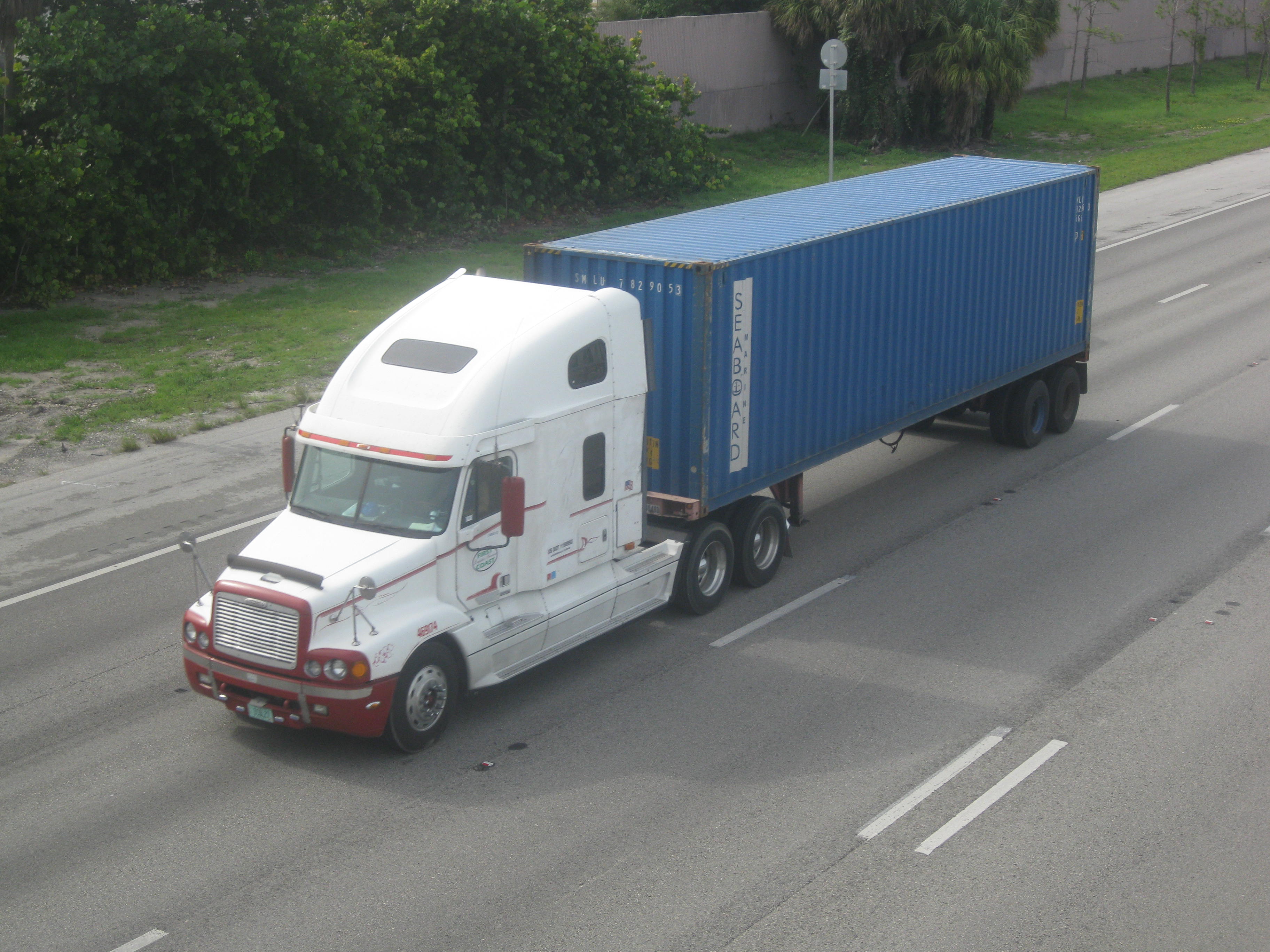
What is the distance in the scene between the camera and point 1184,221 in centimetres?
3284

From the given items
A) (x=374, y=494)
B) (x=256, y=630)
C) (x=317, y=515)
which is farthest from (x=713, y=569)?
(x=256, y=630)

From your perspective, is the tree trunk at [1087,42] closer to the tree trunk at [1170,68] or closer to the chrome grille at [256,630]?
the tree trunk at [1170,68]

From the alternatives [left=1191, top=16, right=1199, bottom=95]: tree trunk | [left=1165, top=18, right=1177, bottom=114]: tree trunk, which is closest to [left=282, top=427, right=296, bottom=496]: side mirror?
[left=1165, top=18, right=1177, bottom=114]: tree trunk

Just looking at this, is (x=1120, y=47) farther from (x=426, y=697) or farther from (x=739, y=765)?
(x=426, y=697)

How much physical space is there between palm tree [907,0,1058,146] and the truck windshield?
101 feet

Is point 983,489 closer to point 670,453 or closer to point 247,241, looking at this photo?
point 670,453

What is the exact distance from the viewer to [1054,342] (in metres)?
17.6

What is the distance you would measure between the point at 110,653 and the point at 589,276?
5.23 m

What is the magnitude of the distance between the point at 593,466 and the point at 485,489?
52.2 inches

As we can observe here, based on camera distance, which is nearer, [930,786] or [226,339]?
[930,786]

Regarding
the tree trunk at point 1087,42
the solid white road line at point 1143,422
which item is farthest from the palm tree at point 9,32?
the tree trunk at point 1087,42

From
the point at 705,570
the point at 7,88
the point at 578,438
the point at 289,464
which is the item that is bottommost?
the point at 705,570

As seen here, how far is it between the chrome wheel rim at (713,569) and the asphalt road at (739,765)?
0.29m

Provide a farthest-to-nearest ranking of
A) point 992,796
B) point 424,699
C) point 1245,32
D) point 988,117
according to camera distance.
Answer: point 1245,32 < point 988,117 < point 424,699 < point 992,796
